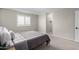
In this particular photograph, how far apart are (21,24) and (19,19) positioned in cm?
10

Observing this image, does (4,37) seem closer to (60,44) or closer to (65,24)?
(60,44)

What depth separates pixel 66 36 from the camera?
1444mm

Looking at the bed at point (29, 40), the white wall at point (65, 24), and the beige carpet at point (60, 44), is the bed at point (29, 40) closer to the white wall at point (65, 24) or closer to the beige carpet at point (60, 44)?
the beige carpet at point (60, 44)

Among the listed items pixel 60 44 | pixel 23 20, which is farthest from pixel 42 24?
pixel 60 44

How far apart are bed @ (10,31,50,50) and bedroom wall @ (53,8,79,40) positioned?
26 centimetres

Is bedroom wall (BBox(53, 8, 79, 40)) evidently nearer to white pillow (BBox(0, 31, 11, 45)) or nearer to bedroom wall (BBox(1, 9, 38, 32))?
bedroom wall (BBox(1, 9, 38, 32))

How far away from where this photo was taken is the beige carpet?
135 cm

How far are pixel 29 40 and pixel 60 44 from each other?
583mm

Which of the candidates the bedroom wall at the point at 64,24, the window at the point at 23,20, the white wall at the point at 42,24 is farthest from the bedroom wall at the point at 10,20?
the bedroom wall at the point at 64,24

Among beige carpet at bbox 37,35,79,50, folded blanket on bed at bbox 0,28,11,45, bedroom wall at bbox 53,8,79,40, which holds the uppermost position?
bedroom wall at bbox 53,8,79,40

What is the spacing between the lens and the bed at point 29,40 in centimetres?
131

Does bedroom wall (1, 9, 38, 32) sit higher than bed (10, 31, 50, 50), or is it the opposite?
bedroom wall (1, 9, 38, 32)

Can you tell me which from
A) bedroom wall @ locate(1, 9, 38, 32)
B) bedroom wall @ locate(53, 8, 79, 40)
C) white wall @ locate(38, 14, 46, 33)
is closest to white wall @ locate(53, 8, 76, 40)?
bedroom wall @ locate(53, 8, 79, 40)

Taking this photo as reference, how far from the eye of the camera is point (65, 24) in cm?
147
